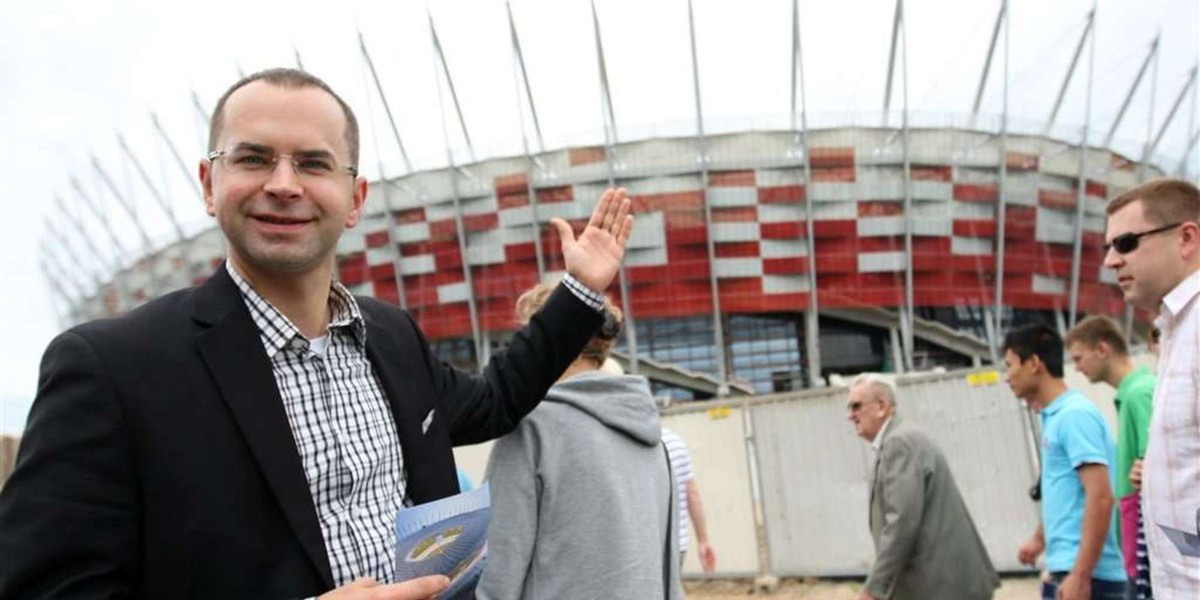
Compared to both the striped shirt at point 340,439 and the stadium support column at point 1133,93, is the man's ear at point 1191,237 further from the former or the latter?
the stadium support column at point 1133,93

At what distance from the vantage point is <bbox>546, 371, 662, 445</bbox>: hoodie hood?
92.6 inches

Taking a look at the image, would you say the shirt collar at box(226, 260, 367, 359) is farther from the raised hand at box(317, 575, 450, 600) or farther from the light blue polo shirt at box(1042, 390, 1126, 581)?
the light blue polo shirt at box(1042, 390, 1126, 581)

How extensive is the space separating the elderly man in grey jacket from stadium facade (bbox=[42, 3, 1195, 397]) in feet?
73.4

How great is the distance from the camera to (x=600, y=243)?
193 cm

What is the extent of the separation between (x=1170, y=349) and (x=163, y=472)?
2.37 m

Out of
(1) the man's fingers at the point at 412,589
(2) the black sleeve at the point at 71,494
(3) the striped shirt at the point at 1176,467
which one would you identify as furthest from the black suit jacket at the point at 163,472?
(3) the striped shirt at the point at 1176,467

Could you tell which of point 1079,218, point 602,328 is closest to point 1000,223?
point 1079,218

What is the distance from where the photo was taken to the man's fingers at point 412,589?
117cm

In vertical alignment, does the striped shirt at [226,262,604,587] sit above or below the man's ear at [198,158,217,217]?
below

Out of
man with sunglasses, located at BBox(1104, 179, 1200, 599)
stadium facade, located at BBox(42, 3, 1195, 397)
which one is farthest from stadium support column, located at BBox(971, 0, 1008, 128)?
man with sunglasses, located at BBox(1104, 179, 1200, 599)

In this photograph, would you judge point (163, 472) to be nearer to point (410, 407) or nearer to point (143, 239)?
point (410, 407)

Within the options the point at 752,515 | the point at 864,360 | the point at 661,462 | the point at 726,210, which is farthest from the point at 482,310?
the point at 661,462

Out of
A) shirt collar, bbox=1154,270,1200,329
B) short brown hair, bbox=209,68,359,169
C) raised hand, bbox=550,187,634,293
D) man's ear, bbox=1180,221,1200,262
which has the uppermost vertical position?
short brown hair, bbox=209,68,359,169

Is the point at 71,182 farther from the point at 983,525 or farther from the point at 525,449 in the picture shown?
the point at 525,449
